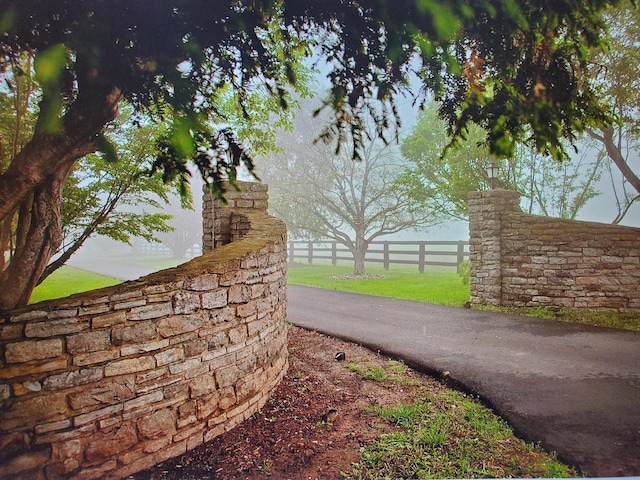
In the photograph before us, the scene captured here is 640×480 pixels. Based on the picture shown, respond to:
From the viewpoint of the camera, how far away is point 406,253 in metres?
9.80

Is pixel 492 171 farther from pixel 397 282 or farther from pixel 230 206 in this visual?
pixel 230 206

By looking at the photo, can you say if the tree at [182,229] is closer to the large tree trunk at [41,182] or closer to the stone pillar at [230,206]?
the stone pillar at [230,206]

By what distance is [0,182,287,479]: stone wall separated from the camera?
1.57 meters

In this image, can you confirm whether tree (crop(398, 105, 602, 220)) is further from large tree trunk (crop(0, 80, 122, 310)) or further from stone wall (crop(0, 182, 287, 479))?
large tree trunk (crop(0, 80, 122, 310))

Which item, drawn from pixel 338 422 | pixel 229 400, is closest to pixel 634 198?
pixel 338 422

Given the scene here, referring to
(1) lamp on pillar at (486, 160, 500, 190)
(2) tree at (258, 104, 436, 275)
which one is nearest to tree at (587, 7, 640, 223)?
(1) lamp on pillar at (486, 160, 500, 190)

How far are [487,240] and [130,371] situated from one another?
17.3ft

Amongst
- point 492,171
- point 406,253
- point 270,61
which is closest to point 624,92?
point 492,171

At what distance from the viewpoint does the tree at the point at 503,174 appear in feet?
15.4

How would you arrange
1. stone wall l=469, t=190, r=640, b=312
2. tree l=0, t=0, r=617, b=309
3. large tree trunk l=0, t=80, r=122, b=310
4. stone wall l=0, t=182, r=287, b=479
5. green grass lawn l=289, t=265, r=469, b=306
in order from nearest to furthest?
1. tree l=0, t=0, r=617, b=309
2. stone wall l=0, t=182, r=287, b=479
3. large tree trunk l=0, t=80, r=122, b=310
4. stone wall l=469, t=190, r=640, b=312
5. green grass lawn l=289, t=265, r=469, b=306

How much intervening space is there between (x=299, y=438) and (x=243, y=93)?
200 centimetres

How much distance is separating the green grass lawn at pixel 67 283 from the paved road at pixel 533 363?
2.43 m

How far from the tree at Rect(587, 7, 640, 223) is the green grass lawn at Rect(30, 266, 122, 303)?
410cm

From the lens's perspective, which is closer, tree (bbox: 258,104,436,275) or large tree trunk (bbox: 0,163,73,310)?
large tree trunk (bbox: 0,163,73,310)
